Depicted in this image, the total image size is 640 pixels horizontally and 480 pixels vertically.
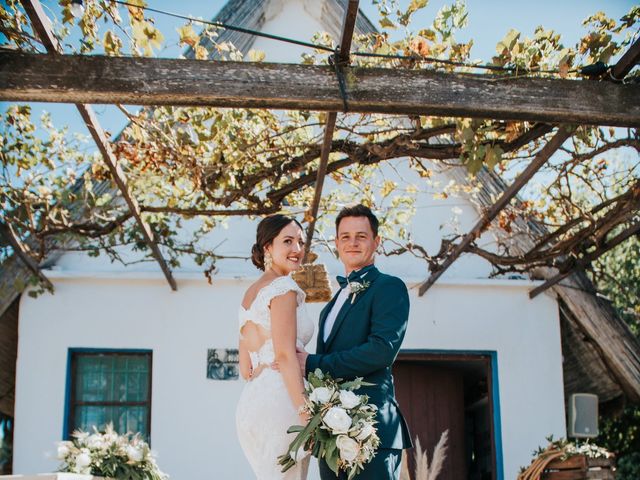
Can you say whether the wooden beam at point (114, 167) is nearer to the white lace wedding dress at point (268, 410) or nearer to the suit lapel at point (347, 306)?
the white lace wedding dress at point (268, 410)

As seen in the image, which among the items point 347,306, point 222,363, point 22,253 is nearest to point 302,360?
point 347,306

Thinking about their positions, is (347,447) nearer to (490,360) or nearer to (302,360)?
(302,360)

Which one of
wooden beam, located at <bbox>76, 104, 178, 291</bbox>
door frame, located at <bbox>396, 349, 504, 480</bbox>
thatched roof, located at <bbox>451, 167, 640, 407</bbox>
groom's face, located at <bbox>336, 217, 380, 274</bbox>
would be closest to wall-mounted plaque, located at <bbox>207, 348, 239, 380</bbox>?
wooden beam, located at <bbox>76, 104, 178, 291</bbox>

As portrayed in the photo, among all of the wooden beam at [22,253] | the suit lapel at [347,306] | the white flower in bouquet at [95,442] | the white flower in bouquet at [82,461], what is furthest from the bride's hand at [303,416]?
the wooden beam at [22,253]

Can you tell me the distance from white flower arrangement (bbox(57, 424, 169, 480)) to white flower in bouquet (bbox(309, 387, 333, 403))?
245cm

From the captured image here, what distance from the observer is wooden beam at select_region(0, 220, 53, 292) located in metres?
5.63

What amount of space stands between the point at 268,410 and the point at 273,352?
223mm

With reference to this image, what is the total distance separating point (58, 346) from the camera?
21.8ft

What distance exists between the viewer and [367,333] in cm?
304

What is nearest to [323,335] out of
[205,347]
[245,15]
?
[205,347]

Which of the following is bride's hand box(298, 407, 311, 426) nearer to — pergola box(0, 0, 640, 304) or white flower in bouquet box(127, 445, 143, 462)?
pergola box(0, 0, 640, 304)

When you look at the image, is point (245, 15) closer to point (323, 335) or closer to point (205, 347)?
point (205, 347)

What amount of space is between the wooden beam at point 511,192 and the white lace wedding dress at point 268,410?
146cm

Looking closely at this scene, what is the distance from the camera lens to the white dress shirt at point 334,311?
3.22 meters
